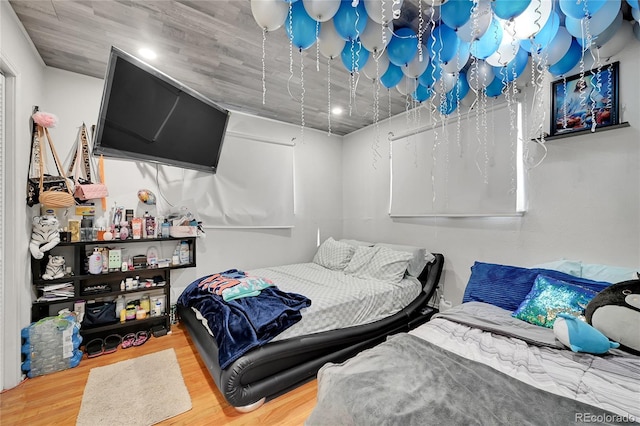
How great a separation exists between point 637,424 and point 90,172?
3.82 m

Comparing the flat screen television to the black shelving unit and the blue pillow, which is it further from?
the blue pillow

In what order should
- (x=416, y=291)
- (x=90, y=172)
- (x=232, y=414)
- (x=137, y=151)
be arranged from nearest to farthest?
(x=232, y=414)
(x=137, y=151)
(x=90, y=172)
(x=416, y=291)

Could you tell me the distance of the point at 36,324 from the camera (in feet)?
6.74

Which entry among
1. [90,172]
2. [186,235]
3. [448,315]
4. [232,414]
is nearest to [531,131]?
[448,315]

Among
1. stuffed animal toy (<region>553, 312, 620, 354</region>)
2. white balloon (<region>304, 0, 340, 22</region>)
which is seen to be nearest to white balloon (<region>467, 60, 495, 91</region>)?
white balloon (<region>304, 0, 340, 22</region>)

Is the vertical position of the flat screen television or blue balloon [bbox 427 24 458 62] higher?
blue balloon [bbox 427 24 458 62]

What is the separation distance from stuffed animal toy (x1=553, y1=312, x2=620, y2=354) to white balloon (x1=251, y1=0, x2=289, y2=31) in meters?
2.22

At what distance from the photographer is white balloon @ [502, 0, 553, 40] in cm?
139

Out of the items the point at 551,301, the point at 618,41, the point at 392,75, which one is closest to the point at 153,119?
the point at 392,75

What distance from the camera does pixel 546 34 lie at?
1.60 meters

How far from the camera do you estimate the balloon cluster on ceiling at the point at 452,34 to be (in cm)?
139

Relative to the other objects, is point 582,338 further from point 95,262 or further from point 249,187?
point 95,262

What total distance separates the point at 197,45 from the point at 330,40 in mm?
1119

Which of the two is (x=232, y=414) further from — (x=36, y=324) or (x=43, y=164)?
(x=43, y=164)
